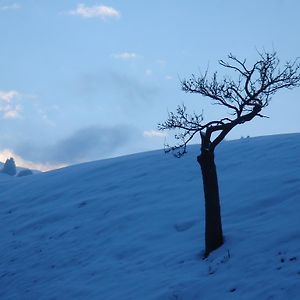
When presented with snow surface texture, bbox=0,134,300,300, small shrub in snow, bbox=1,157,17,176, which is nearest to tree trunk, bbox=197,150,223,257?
snow surface texture, bbox=0,134,300,300

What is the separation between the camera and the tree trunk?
15.0m

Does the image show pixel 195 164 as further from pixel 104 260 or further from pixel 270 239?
pixel 270 239

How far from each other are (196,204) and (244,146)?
1120cm

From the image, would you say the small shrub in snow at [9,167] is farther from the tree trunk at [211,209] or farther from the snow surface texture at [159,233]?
the tree trunk at [211,209]

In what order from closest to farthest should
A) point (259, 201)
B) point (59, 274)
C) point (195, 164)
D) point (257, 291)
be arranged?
point (257, 291), point (59, 274), point (259, 201), point (195, 164)

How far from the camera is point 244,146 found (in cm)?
3152

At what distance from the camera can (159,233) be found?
18.7m

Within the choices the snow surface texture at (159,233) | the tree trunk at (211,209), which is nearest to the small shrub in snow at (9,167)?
the snow surface texture at (159,233)

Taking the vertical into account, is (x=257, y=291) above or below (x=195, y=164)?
below

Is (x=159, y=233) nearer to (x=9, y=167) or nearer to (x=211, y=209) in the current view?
(x=211, y=209)

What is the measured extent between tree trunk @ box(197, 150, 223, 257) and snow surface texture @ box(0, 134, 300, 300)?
41 cm

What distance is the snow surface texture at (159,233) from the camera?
12.9m

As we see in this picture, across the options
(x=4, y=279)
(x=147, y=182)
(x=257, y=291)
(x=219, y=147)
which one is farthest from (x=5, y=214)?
(x=257, y=291)

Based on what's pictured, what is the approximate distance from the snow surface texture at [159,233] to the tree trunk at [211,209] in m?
0.41
